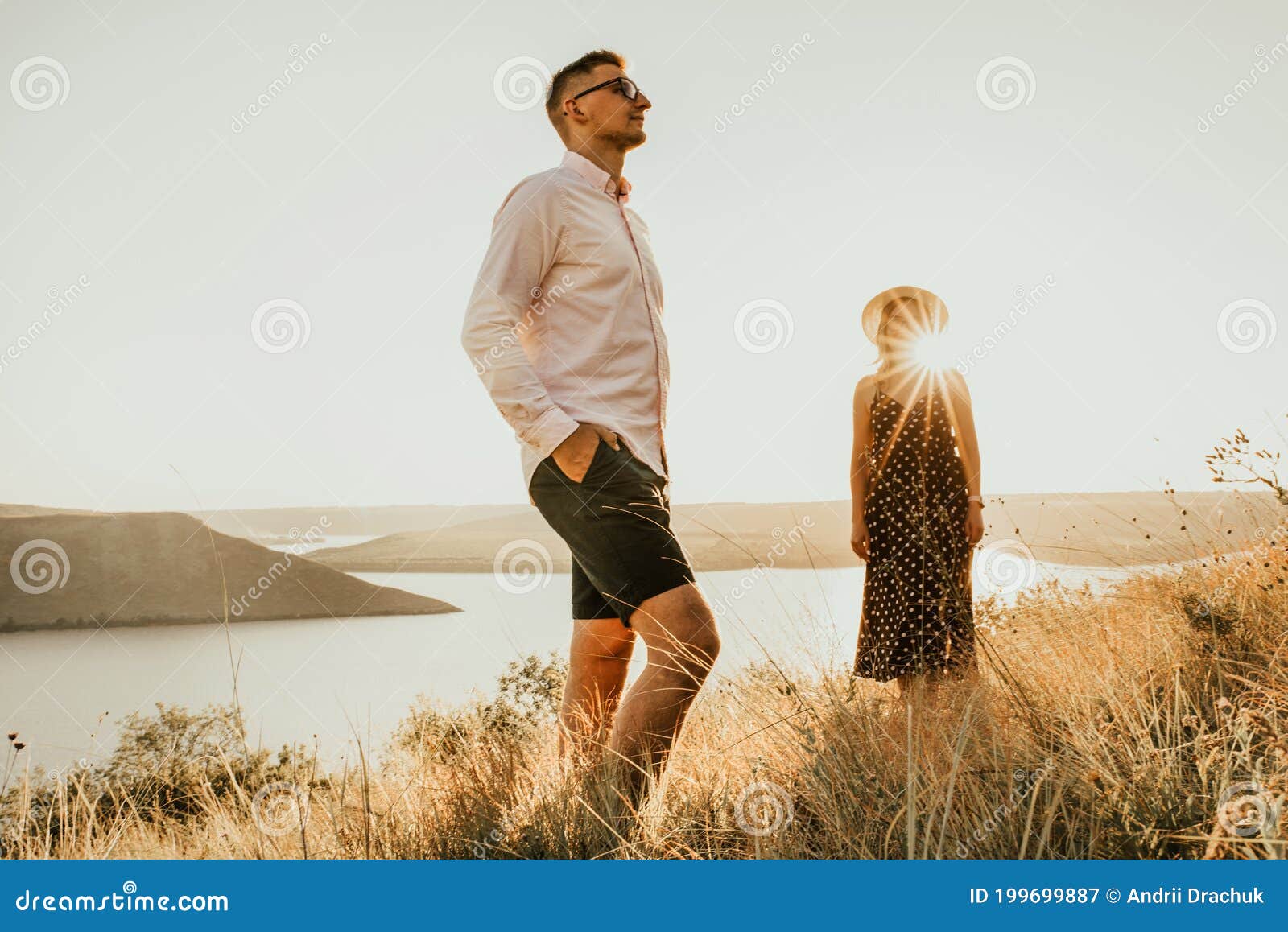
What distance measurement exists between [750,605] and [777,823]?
0.87 m

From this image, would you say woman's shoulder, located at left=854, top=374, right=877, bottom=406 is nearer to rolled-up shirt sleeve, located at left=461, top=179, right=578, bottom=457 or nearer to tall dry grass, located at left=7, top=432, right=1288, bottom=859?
tall dry grass, located at left=7, top=432, right=1288, bottom=859

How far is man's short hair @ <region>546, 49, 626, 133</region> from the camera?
2426 millimetres

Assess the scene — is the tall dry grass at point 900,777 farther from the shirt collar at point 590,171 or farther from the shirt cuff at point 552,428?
the shirt collar at point 590,171

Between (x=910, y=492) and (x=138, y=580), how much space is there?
16067mm

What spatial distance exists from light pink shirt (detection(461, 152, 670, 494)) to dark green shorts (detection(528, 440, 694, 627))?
10cm

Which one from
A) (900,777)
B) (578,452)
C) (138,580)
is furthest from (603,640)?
(138,580)

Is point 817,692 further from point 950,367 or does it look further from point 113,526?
point 113,526

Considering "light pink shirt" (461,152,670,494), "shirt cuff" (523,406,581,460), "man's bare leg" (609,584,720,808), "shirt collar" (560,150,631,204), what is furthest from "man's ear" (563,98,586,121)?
"man's bare leg" (609,584,720,808)

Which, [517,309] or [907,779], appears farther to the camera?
[517,309]

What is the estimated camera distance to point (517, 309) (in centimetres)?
208

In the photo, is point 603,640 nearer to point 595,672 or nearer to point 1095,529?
point 595,672

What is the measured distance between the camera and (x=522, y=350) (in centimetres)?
200

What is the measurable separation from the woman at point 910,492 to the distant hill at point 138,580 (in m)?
5.46

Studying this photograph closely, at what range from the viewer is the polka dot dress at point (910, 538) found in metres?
2.97
